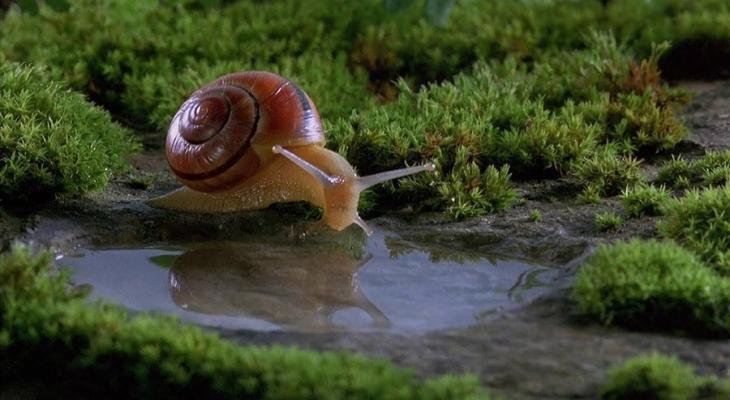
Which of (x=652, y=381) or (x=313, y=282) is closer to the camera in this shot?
(x=652, y=381)

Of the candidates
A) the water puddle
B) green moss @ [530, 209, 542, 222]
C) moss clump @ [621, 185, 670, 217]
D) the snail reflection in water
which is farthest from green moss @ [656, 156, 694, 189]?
the snail reflection in water

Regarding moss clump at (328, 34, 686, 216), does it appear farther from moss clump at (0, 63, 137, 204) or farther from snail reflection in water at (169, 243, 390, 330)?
moss clump at (0, 63, 137, 204)

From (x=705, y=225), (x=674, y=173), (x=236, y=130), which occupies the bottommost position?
(x=674, y=173)

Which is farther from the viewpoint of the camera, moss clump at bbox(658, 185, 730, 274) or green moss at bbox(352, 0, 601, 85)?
green moss at bbox(352, 0, 601, 85)

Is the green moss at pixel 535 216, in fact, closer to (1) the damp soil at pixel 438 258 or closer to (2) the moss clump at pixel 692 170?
(1) the damp soil at pixel 438 258

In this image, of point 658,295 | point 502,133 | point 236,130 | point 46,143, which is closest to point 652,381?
point 658,295

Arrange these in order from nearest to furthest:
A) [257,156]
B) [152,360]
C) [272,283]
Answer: [152,360] → [272,283] → [257,156]

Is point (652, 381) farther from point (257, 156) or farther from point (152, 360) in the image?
point (257, 156)
